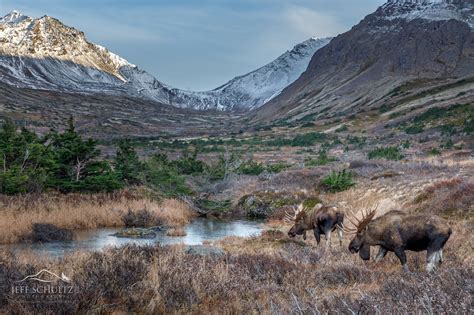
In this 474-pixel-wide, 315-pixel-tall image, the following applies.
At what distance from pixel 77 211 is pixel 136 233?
350cm

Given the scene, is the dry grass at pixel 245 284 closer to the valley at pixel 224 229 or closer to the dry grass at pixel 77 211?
the valley at pixel 224 229

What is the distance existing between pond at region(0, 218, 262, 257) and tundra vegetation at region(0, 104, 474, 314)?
110 centimetres

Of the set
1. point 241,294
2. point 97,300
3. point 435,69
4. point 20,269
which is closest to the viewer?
point 97,300

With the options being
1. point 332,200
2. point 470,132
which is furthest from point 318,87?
point 332,200

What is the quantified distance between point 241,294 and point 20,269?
4045mm

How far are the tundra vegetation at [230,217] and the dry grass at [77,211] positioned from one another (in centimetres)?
7

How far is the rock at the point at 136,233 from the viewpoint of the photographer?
22766mm

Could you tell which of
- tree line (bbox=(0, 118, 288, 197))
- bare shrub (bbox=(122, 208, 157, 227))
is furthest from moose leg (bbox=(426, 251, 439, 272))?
tree line (bbox=(0, 118, 288, 197))

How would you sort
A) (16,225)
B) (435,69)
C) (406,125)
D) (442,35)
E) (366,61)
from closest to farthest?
(16,225) < (406,125) < (435,69) < (442,35) < (366,61)

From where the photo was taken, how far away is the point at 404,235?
1052 centimetres

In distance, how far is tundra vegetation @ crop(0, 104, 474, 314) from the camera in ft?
26.4

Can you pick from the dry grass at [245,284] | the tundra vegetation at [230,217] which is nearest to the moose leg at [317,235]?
the tundra vegetation at [230,217]

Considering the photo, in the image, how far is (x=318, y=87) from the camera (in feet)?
614

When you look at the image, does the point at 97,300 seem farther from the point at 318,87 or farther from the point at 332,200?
the point at 318,87
